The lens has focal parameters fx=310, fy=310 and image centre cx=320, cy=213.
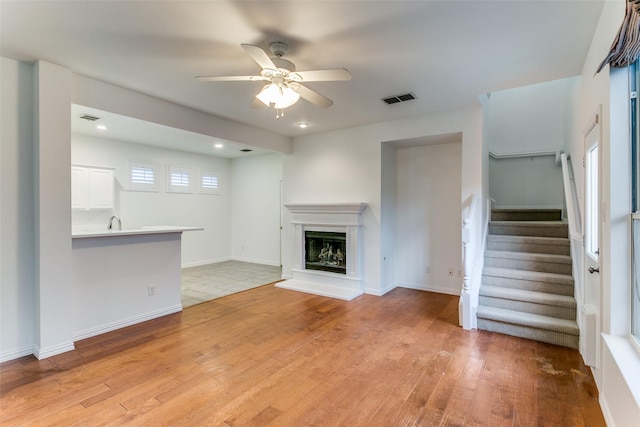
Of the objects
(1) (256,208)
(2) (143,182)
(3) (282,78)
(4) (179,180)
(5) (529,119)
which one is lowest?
(1) (256,208)

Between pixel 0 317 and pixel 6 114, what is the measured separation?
1.76m

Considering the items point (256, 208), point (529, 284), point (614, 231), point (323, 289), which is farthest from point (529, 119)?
point (256, 208)

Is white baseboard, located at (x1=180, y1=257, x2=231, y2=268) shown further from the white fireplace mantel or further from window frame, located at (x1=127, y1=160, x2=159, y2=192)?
the white fireplace mantel

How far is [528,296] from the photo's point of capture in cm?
334

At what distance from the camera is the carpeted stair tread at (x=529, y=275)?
3354 millimetres

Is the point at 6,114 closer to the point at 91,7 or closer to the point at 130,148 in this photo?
the point at 91,7

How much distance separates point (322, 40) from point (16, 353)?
12.3 feet

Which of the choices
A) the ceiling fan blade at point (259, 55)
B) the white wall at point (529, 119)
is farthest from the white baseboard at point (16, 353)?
the white wall at point (529, 119)

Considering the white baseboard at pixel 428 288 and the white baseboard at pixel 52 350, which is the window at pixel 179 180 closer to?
the white baseboard at pixel 52 350

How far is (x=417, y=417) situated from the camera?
198 cm

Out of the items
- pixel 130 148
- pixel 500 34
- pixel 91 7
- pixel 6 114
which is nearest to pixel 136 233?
pixel 6 114

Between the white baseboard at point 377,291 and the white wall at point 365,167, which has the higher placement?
the white wall at point 365,167

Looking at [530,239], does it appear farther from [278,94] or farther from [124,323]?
[124,323]

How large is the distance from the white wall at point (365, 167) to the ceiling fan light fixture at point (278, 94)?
97.9 inches
